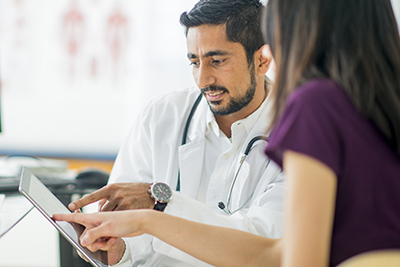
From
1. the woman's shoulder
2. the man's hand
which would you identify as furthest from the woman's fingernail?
the woman's shoulder

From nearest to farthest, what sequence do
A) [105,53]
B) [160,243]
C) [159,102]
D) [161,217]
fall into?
[161,217] < [160,243] < [159,102] < [105,53]

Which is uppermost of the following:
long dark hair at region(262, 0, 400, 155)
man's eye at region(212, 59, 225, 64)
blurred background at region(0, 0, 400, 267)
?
long dark hair at region(262, 0, 400, 155)

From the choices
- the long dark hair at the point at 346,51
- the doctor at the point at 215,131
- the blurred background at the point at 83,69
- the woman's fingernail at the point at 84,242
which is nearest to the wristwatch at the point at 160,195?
the doctor at the point at 215,131

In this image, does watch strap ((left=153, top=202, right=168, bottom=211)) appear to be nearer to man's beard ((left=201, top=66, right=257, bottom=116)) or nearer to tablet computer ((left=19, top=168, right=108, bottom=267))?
tablet computer ((left=19, top=168, right=108, bottom=267))

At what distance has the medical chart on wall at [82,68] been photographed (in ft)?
10.9

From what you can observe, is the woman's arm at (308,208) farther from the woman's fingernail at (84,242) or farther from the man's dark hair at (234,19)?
the man's dark hair at (234,19)

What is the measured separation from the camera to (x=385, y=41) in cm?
67

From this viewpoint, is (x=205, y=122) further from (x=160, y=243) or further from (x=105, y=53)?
(x=105, y=53)

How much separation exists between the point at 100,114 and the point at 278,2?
2851mm

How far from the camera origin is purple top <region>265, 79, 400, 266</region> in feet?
1.91

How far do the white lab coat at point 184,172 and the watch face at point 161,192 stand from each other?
0.06ft

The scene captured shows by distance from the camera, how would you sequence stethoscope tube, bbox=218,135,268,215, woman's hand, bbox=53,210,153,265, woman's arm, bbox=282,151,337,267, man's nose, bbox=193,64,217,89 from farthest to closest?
man's nose, bbox=193,64,217,89, stethoscope tube, bbox=218,135,268,215, woman's hand, bbox=53,210,153,265, woman's arm, bbox=282,151,337,267

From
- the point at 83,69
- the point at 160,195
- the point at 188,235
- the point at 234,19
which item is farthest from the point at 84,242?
the point at 83,69

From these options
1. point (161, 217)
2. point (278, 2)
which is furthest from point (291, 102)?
point (161, 217)
